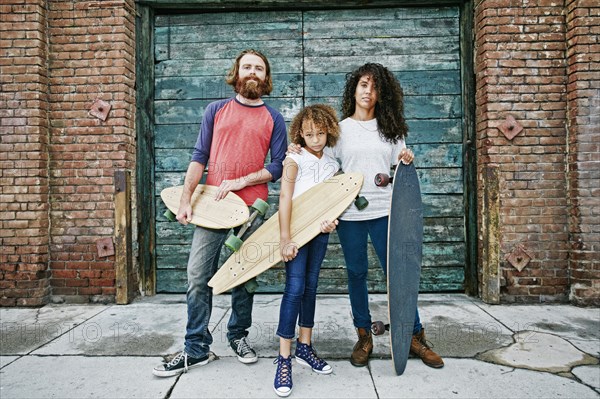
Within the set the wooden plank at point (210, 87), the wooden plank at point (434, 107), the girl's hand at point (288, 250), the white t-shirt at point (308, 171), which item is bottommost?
the girl's hand at point (288, 250)

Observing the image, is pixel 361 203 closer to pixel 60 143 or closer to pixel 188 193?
pixel 188 193

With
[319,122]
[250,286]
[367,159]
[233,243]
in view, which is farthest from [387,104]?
[250,286]

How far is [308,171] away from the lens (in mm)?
2240

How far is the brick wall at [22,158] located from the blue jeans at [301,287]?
2.81m

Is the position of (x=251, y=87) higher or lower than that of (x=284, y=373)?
higher

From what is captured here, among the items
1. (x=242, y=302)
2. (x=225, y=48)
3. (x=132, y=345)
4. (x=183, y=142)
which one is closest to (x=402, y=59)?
(x=225, y=48)

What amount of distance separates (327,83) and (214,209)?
2.27 m

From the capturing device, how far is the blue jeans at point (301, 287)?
2.14m

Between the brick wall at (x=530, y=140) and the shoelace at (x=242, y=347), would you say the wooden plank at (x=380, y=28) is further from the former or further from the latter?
the shoelace at (x=242, y=347)

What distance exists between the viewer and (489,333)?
2883mm

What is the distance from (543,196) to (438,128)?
116 cm

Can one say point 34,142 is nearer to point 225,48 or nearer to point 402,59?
point 225,48

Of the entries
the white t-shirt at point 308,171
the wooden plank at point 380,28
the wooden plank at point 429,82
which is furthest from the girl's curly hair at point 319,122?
the wooden plank at point 380,28

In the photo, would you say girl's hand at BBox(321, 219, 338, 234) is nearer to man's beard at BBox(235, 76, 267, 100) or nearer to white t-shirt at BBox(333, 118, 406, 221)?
white t-shirt at BBox(333, 118, 406, 221)
